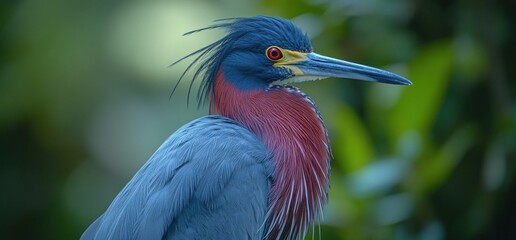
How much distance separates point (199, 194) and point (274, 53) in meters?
0.77

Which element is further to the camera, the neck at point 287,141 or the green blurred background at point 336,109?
the green blurred background at point 336,109

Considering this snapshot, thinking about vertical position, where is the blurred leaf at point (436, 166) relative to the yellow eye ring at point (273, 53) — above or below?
below

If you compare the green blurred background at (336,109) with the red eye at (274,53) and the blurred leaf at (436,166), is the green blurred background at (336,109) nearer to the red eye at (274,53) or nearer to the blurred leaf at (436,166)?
the blurred leaf at (436,166)

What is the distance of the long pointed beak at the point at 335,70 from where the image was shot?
12.7ft

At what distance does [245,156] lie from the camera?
12.2ft

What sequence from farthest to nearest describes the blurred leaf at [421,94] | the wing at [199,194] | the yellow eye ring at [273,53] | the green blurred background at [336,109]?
the green blurred background at [336,109] < the blurred leaf at [421,94] < the yellow eye ring at [273,53] < the wing at [199,194]

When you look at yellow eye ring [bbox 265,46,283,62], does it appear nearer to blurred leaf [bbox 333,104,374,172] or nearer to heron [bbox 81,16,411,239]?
heron [bbox 81,16,411,239]

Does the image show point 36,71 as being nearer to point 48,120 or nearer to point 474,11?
point 48,120

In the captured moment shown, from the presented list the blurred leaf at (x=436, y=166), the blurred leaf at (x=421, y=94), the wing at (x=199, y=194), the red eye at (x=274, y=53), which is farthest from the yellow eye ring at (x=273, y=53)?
the blurred leaf at (x=436, y=166)

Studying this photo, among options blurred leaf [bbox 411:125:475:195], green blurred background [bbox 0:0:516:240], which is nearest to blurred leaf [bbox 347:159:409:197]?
green blurred background [bbox 0:0:516:240]

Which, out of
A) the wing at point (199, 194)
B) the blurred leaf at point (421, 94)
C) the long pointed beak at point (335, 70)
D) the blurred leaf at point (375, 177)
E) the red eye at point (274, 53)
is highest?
the red eye at point (274, 53)

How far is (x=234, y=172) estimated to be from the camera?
12.1 feet

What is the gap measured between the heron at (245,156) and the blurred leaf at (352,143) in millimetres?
1284

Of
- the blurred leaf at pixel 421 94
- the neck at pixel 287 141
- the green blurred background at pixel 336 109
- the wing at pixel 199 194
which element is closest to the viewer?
the wing at pixel 199 194
